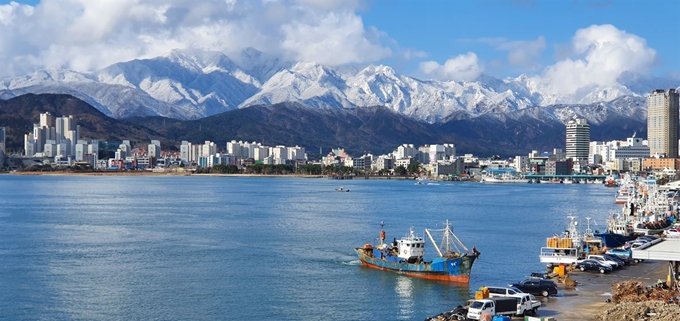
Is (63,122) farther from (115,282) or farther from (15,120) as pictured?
(115,282)

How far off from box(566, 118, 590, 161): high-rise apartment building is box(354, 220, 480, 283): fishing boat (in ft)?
444

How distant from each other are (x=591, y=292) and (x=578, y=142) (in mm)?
143008

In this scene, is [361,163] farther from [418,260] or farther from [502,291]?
[502,291]

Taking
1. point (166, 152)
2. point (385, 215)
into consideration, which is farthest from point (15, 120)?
point (385, 215)

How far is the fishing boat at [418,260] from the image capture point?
21500 mm

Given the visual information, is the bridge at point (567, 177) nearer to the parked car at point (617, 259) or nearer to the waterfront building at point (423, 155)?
the waterfront building at point (423, 155)

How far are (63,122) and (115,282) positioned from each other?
510ft

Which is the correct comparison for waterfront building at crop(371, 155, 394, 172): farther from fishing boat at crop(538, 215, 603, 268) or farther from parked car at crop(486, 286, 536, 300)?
parked car at crop(486, 286, 536, 300)

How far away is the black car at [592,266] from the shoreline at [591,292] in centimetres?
21

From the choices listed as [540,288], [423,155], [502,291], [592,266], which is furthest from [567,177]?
[502,291]

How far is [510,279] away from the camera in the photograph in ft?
72.6

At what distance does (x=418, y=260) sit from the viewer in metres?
22.8

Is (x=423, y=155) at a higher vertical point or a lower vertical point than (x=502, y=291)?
higher

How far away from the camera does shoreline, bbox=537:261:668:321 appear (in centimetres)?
1593
